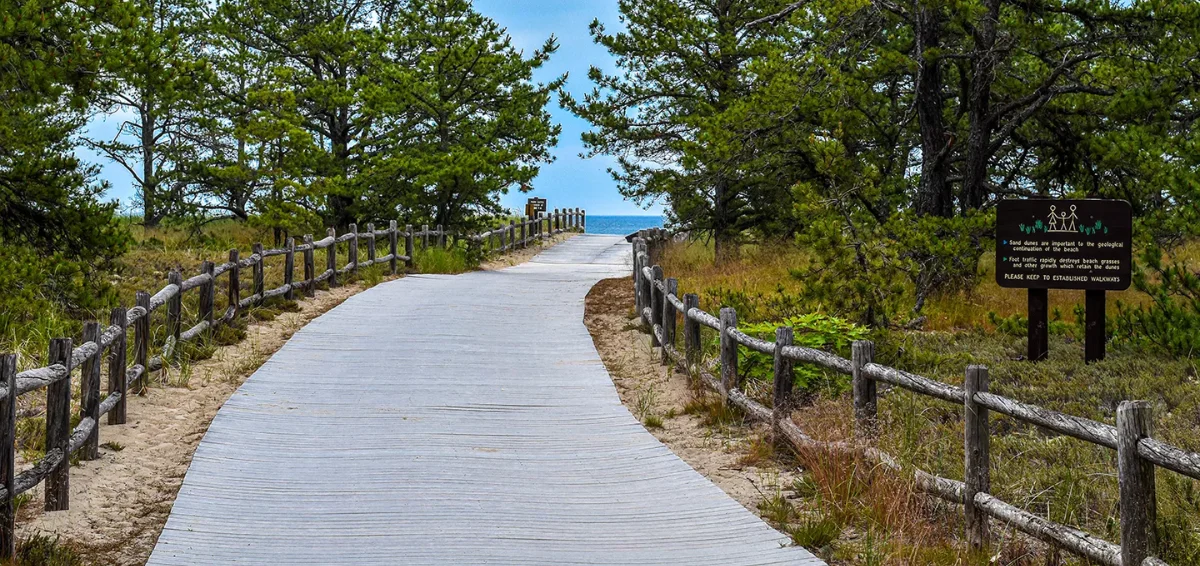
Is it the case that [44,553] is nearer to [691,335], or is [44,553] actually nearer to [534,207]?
[691,335]

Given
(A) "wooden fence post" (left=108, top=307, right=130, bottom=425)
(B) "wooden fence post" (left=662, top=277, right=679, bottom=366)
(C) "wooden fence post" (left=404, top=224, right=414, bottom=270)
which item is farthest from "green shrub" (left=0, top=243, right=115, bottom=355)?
(C) "wooden fence post" (left=404, top=224, right=414, bottom=270)

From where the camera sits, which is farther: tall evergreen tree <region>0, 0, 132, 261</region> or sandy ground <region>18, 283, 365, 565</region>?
tall evergreen tree <region>0, 0, 132, 261</region>

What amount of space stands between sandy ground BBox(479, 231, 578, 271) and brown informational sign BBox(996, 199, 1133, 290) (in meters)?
17.6

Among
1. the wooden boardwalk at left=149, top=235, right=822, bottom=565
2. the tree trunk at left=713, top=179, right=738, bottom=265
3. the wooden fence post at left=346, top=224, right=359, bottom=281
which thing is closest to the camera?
the wooden boardwalk at left=149, top=235, right=822, bottom=565

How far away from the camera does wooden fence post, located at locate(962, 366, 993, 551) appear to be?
265 inches

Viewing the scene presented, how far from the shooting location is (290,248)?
1884 centimetres

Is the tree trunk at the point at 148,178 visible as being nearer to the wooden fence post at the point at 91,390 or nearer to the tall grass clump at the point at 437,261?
the tall grass clump at the point at 437,261

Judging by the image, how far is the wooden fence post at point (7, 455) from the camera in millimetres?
6578

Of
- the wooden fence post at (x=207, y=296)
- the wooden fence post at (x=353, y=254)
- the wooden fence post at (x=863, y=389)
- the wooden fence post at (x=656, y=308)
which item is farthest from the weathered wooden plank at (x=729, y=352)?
the wooden fence post at (x=353, y=254)

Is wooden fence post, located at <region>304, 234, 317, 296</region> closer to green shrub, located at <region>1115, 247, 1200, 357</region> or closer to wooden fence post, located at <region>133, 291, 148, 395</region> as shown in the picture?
wooden fence post, located at <region>133, 291, 148, 395</region>

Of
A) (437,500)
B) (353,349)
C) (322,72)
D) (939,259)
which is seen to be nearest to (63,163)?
(353,349)

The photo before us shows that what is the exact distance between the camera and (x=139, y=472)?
29.1 feet

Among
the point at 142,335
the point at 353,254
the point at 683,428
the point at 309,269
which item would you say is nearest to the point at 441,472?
the point at 683,428

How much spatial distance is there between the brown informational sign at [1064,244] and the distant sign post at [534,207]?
32469mm
